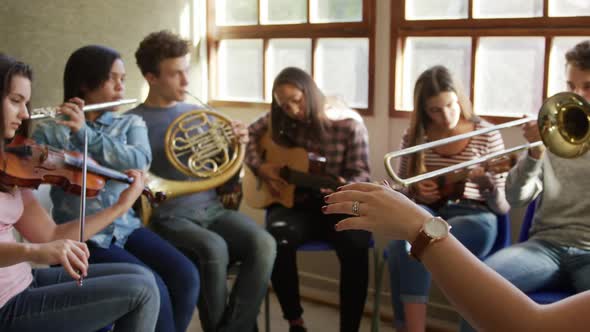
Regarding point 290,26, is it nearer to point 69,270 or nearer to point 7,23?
point 7,23

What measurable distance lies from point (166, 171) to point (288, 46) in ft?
3.64

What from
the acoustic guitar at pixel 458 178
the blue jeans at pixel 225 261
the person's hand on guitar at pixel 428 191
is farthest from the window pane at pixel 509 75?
the blue jeans at pixel 225 261

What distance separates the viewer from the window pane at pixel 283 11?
3.45 metres

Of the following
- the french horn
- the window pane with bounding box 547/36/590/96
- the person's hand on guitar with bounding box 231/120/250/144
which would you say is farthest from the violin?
the window pane with bounding box 547/36/590/96

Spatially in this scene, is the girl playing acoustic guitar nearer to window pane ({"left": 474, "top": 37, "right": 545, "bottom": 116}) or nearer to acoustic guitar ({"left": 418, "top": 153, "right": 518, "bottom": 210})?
acoustic guitar ({"left": 418, "top": 153, "right": 518, "bottom": 210})

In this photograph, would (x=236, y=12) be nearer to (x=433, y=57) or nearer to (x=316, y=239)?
(x=433, y=57)

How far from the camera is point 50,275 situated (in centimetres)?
198

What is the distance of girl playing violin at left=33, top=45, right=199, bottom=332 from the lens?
2277 mm

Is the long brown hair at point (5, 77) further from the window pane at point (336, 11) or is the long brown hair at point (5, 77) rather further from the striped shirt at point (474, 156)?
the window pane at point (336, 11)

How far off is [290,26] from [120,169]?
55.3 inches

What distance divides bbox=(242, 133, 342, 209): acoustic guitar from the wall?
45 cm

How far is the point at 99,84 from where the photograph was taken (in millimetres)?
2529

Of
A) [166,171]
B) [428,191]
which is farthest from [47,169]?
[428,191]

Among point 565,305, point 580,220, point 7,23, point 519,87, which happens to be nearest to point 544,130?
point 580,220
